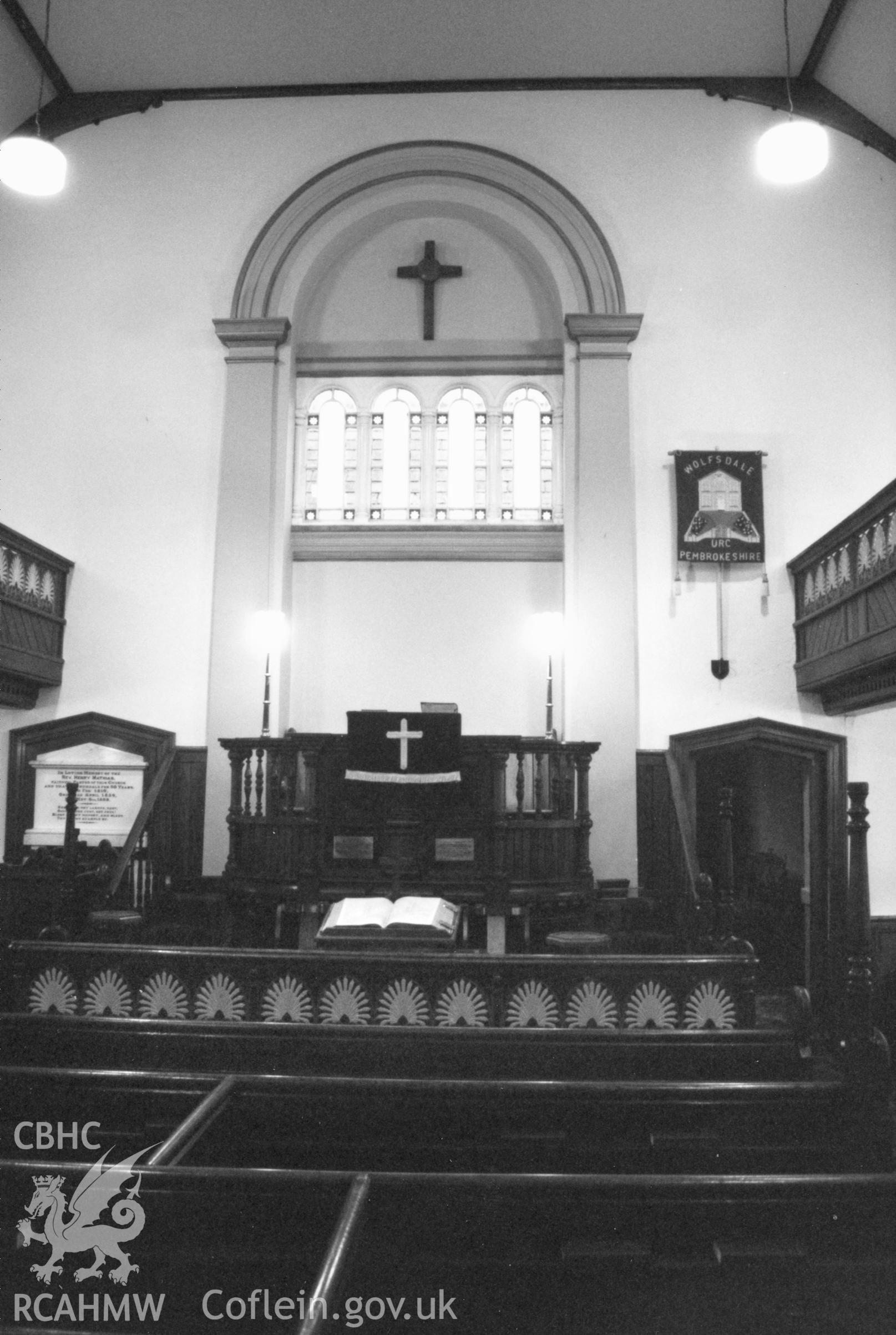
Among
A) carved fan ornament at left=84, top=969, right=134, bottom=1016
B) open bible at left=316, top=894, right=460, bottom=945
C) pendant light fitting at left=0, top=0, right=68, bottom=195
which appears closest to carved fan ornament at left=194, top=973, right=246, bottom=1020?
carved fan ornament at left=84, top=969, right=134, bottom=1016

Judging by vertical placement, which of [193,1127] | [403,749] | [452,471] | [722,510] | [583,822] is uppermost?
[452,471]

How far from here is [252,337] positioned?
997 centimetres

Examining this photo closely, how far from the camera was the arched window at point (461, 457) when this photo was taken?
413 inches

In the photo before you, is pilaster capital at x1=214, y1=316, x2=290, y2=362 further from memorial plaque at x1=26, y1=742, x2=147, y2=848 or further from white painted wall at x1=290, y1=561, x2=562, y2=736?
memorial plaque at x1=26, y1=742, x2=147, y2=848

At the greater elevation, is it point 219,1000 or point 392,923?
point 392,923

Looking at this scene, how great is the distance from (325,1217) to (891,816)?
332 inches

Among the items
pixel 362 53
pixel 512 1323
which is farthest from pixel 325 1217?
pixel 362 53

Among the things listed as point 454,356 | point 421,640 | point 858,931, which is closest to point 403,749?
point 421,640

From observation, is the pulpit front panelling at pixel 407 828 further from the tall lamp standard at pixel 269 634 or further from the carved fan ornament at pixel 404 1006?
the carved fan ornament at pixel 404 1006

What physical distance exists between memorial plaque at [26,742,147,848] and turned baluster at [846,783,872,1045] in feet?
22.9

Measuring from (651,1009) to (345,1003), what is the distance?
1.15 meters

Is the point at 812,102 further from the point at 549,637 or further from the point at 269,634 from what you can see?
the point at 269,634

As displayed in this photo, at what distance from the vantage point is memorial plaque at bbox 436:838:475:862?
7414mm

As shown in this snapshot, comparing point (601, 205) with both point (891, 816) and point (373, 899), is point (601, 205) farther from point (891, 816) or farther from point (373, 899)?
point (373, 899)
